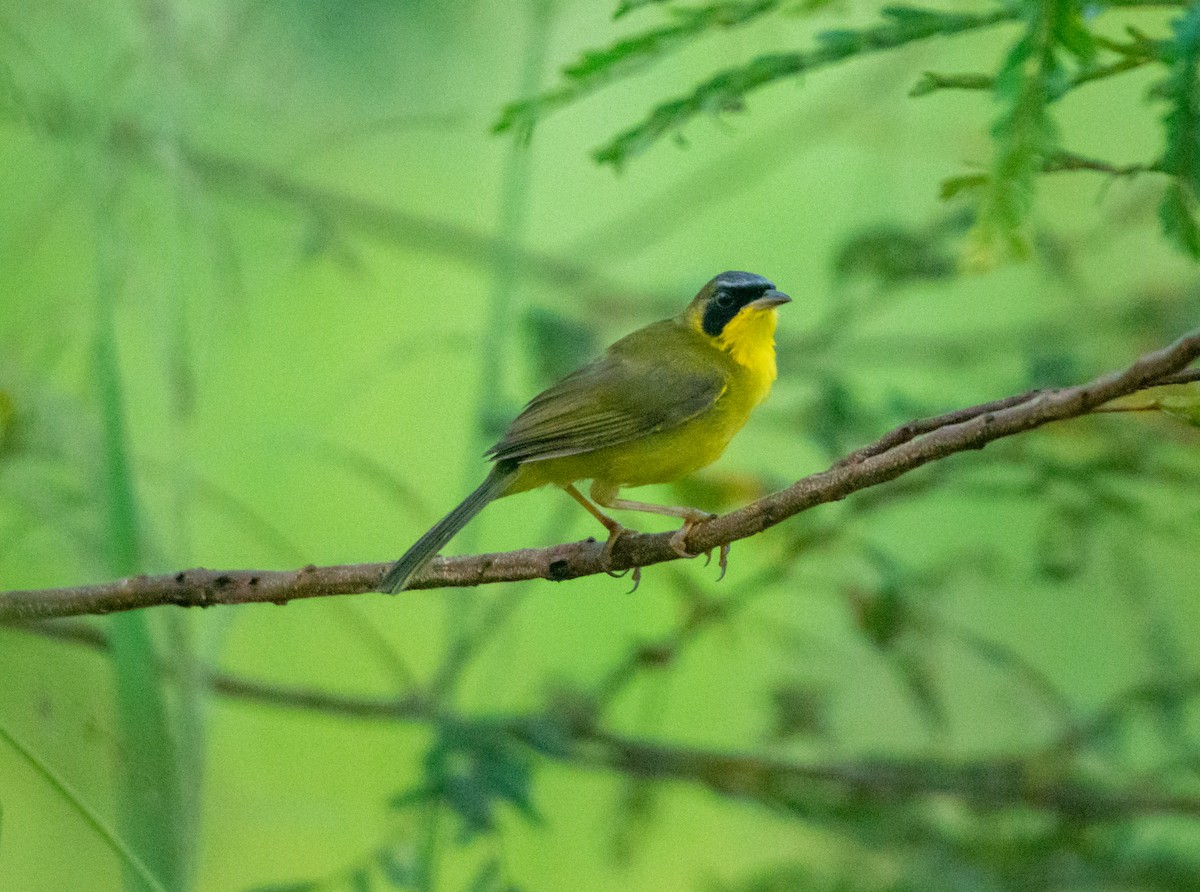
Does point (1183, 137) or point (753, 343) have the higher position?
point (753, 343)

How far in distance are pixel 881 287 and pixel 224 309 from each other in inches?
35.0

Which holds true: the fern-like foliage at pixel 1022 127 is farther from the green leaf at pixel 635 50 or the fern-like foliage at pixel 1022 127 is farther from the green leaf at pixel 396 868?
the green leaf at pixel 396 868

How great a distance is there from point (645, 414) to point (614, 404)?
0.12 ft

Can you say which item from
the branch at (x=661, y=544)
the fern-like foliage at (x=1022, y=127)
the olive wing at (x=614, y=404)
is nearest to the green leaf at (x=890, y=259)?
the olive wing at (x=614, y=404)

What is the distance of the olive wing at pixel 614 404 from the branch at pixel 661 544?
0.24 metres

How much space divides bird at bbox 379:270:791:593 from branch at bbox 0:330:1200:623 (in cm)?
18

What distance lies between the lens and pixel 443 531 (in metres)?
0.97

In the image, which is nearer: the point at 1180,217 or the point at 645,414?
the point at 1180,217

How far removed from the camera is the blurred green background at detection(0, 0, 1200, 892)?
55.8 inches

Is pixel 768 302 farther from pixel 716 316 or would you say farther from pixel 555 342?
pixel 555 342

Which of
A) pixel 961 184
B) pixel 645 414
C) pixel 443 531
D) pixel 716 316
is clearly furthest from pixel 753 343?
pixel 961 184

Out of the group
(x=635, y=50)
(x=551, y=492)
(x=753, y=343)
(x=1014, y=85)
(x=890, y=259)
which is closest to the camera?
(x=1014, y=85)

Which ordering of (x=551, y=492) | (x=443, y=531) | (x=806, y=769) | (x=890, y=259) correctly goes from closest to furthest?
(x=443, y=531) < (x=890, y=259) < (x=806, y=769) < (x=551, y=492)

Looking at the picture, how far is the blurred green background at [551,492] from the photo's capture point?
1.42 m
